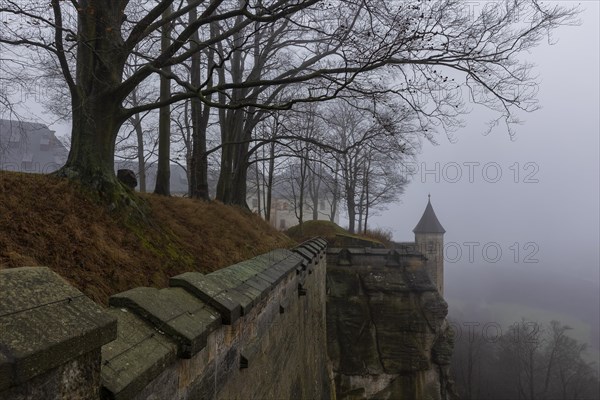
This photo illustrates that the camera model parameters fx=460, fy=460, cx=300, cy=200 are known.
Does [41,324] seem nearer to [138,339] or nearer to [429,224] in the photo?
[138,339]

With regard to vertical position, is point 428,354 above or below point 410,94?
below

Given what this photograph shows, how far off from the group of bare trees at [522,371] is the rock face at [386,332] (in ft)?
50.5

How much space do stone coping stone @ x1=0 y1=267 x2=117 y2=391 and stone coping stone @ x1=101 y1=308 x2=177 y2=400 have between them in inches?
10.4

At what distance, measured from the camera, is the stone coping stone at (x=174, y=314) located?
2.26m

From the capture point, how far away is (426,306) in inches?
734

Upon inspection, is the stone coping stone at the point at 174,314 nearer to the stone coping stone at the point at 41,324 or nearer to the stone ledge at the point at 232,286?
the stone ledge at the point at 232,286

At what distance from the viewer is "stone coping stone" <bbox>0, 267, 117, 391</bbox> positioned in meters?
1.17

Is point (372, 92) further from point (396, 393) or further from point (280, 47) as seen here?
point (396, 393)

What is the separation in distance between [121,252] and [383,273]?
16.0 m

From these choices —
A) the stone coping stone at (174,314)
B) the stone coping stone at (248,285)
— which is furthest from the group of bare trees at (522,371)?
the stone coping stone at (174,314)

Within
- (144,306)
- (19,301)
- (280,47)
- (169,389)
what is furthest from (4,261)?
(280,47)

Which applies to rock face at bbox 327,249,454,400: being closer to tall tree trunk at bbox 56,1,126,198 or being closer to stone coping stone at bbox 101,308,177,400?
tall tree trunk at bbox 56,1,126,198

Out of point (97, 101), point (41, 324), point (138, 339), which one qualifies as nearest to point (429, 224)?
point (97, 101)

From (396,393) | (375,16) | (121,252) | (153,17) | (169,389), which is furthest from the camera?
(396,393)
